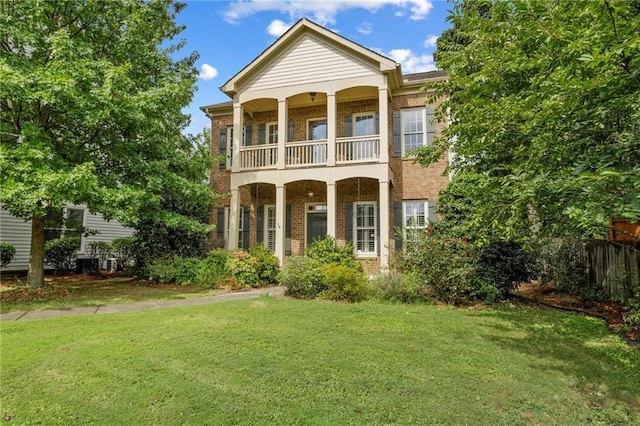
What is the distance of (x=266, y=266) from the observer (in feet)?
38.1

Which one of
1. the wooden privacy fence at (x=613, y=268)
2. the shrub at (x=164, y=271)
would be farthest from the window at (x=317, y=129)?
the wooden privacy fence at (x=613, y=268)

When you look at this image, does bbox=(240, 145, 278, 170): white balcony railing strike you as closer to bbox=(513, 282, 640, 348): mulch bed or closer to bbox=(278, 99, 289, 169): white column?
bbox=(278, 99, 289, 169): white column

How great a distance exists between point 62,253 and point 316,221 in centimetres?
994

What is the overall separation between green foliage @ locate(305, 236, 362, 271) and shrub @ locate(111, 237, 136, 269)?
27.4 feet

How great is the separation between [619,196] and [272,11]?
10218mm

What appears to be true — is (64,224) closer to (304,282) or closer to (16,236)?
(16,236)

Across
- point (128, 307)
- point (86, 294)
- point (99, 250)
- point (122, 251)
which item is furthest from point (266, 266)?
point (99, 250)

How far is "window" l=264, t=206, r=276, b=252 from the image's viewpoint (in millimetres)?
14723

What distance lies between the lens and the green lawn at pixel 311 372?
11.5 feet

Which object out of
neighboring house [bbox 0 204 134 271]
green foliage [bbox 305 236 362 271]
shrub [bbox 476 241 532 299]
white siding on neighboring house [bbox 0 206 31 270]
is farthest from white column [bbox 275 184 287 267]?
white siding on neighboring house [bbox 0 206 31 270]

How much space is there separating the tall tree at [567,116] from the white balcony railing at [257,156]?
367 inches

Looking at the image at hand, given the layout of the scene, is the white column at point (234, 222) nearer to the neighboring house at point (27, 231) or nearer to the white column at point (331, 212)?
the white column at point (331, 212)

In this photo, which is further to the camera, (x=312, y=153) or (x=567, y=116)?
(x=312, y=153)

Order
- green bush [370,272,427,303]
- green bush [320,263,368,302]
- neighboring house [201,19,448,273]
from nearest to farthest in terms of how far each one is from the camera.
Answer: green bush [370,272,427,303] → green bush [320,263,368,302] → neighboring house [201,19,448,273]
